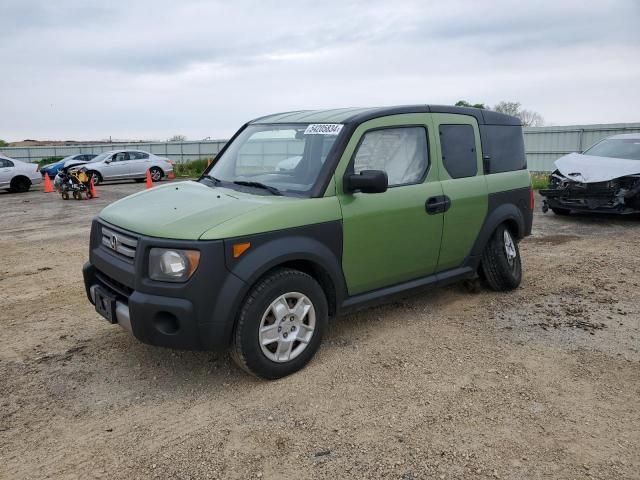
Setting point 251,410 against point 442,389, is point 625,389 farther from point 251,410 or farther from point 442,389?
point 251,410

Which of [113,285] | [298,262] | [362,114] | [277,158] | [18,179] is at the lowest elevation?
[113,285]

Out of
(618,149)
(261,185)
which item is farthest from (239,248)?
(618,149)

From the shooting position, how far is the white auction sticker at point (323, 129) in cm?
411

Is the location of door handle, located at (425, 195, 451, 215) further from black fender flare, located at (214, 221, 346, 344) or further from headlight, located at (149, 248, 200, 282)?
headlight, located at (149, 248, 200, 282)

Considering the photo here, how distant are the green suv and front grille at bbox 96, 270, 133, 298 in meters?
0.01

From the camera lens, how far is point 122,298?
3711 millimetres

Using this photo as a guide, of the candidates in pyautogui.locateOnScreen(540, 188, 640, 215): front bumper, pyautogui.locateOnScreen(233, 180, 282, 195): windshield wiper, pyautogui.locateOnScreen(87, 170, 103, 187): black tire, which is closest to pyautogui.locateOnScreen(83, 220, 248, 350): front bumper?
pyautogui.locateOnScreen(233, 180, 282, 195): windshield wiper

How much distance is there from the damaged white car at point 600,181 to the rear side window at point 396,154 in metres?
6.29

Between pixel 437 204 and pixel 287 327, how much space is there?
1.78m

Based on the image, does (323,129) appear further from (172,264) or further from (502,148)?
(502,148)

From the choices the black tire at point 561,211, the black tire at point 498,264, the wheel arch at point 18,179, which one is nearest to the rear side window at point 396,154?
the black tire at point 498,264

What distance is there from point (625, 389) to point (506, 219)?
7.31 feet

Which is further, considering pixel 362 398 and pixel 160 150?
pixel 160 150

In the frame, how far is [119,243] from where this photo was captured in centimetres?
374
